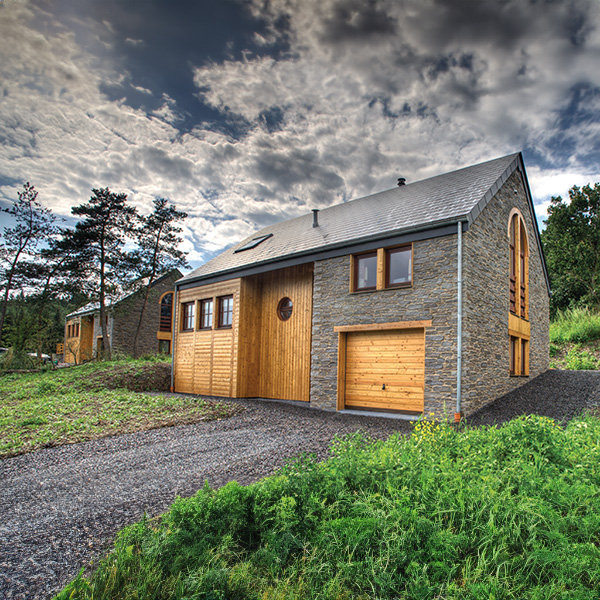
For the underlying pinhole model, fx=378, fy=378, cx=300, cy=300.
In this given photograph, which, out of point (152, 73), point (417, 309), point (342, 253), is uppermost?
point (152, 73)

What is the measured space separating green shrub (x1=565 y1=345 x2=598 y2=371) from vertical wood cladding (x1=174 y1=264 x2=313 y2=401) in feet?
31.4

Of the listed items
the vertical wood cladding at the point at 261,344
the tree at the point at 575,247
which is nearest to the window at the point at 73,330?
the vertical wood cladding at the point at 261,344

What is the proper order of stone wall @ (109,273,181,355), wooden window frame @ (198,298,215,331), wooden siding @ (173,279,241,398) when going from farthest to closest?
1. stone wall @ (109,273,181,355)
2. wooden window frame @ (198,298,215,331)
3. wooden siding @ (173,279,241,398)

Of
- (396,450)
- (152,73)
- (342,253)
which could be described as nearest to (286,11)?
(152,73)

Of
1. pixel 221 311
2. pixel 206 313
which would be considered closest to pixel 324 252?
pixel 221 311

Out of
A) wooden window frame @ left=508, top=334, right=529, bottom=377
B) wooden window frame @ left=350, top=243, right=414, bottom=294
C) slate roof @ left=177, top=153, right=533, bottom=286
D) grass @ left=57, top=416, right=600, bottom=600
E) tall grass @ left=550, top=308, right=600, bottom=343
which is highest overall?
slate roof @ left=177, top=153, right=533, bottom=286

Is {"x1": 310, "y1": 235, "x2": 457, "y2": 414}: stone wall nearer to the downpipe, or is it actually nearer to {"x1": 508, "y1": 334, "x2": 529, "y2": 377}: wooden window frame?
the downpipe

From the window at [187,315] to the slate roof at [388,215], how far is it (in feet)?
3.19

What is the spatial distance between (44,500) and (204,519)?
2331 millimetres

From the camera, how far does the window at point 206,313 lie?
1338 centimetres

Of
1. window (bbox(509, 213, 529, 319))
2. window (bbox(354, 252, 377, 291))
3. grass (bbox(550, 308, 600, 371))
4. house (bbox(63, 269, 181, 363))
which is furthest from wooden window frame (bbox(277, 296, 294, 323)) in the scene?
house (bbox(63, 269, 181, 363))

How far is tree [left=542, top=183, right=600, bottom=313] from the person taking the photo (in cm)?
2059

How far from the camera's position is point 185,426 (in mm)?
7879

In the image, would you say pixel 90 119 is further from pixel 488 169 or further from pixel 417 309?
pixel 488 169
